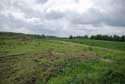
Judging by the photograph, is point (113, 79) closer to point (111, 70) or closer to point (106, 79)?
point (106, 79)

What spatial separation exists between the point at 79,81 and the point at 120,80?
128 inches

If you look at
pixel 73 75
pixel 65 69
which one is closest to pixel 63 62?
pixel 65 69

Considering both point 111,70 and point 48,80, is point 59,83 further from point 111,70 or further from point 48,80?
point 111,70

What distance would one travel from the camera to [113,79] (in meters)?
15.2

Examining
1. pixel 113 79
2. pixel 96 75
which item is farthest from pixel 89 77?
pixel 113 79

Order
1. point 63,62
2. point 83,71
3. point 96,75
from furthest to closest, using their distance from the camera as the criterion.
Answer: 1. point 63,62
2. point 83,71
3. point 96,75

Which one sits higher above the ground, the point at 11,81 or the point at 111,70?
the point at 111,70

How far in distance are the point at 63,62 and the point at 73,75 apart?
4418 millimetres

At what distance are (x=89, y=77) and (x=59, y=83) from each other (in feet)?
8.21

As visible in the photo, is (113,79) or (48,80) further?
(48,80)

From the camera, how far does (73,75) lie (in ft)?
54.5

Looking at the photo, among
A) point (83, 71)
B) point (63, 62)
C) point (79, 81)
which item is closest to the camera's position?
point (79, 81)

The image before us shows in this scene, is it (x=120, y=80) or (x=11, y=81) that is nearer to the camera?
(x=120, y=80)

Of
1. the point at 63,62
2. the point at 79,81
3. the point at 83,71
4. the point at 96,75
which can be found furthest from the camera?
the point at 63,62
